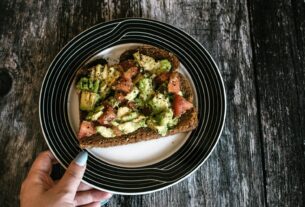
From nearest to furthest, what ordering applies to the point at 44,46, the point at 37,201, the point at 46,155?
the point at 37,201 → the point at 46,155 → the point at 44,46

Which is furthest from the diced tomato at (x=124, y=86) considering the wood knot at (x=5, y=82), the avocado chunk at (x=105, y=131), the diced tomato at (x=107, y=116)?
the wood knot at (x=5, y=82)

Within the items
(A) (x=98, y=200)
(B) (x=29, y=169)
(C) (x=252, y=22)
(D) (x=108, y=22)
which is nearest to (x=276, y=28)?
(C) (x=252, y=22)

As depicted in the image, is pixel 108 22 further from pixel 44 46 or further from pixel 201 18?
pixel 201 18

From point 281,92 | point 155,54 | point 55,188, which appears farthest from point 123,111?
point 281,92

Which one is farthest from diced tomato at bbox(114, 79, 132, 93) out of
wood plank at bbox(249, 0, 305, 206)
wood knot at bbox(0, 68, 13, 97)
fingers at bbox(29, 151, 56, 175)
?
wood plank at bbox(249, 0, 305, 206)

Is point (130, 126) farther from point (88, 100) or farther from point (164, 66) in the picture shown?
point (164, 66)

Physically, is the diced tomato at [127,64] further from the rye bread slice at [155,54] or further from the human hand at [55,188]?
the human hand at [55,188]
